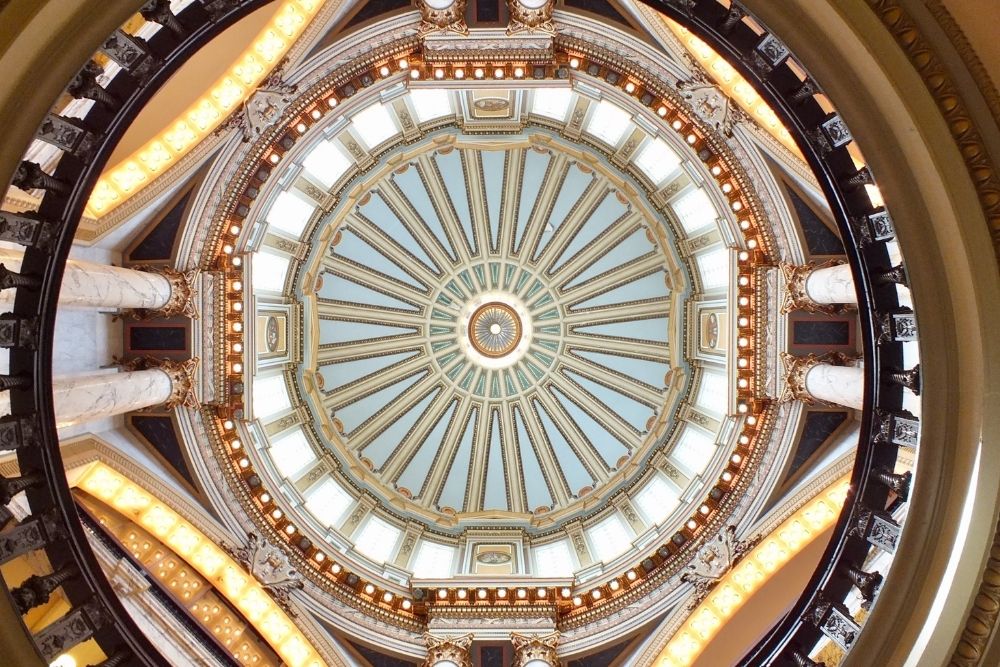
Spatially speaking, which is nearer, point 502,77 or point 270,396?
point 502,77

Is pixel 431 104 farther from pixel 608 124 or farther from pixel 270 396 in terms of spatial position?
pixel 270 396

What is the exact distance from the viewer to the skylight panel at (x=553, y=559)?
74.4ft

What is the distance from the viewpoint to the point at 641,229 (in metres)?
26.1

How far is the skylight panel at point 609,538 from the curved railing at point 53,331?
49.1ft

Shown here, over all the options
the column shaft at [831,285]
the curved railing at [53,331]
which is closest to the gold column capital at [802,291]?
the column shaft at [831,285]

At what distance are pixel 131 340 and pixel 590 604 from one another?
47.7 feet

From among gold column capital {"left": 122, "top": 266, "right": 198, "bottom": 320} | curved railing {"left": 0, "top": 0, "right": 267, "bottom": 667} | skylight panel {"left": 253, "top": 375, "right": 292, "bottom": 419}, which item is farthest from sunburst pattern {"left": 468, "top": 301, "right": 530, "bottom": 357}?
curved railing {"left": 0, "top": 0, "right": 267, "bottom": 667}

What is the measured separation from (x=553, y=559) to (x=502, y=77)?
53.5 ft

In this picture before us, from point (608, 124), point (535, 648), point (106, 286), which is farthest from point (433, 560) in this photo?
point (608, 124)

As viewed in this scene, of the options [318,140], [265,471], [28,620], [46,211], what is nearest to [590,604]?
[265,471]

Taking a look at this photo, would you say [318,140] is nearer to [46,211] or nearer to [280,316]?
[280,316]

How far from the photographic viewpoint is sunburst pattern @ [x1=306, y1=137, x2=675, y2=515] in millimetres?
27156

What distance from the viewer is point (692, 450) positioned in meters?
23.3

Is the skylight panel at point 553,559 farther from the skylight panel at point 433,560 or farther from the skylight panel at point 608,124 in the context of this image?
the skylight panel at point 608,124
